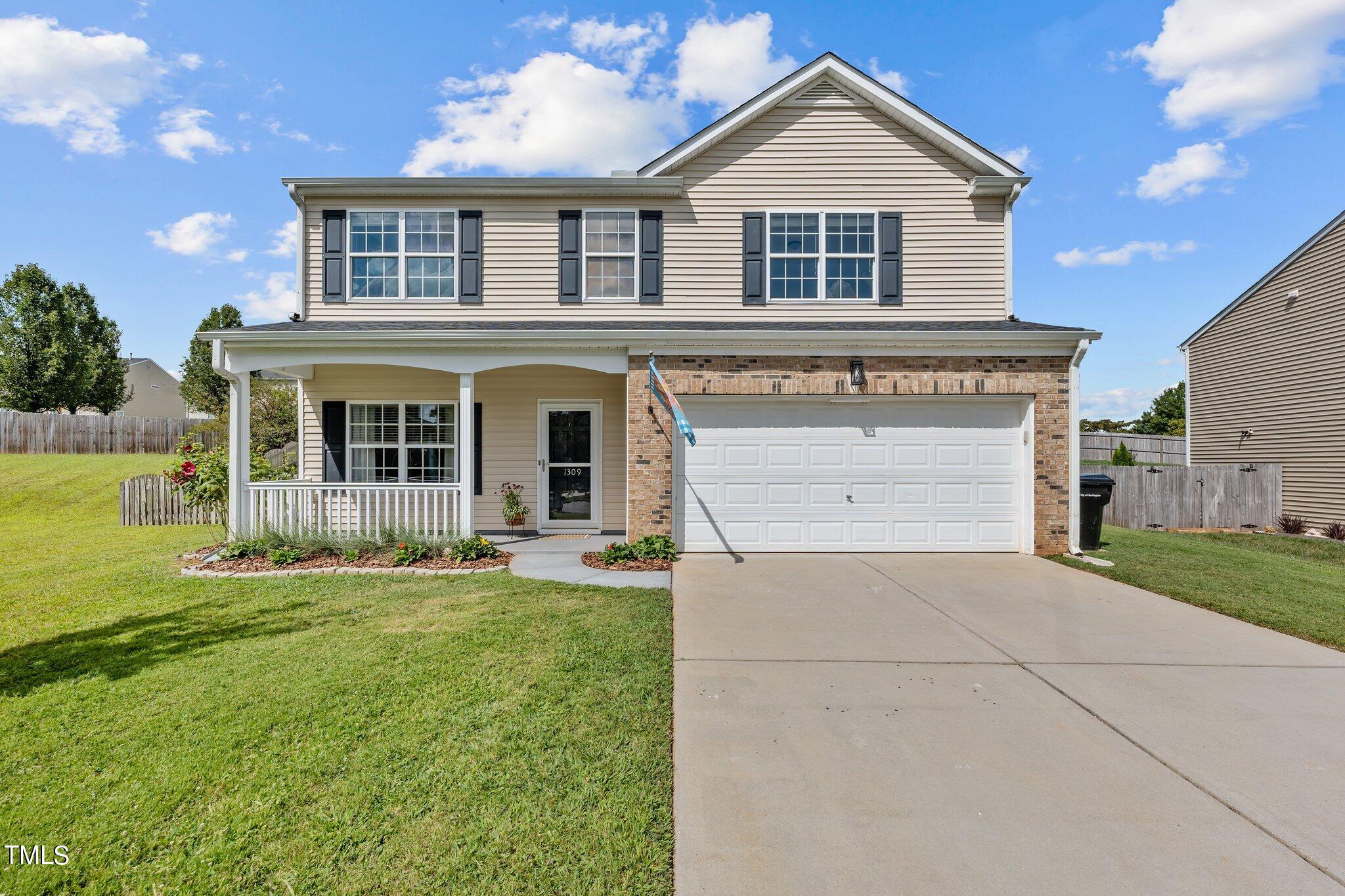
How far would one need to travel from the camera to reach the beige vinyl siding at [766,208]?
10.4 metres

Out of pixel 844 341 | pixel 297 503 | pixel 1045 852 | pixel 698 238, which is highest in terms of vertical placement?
pixel 698 238

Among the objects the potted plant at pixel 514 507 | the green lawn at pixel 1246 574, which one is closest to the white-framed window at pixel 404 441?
the potted plant at pixel 514 507

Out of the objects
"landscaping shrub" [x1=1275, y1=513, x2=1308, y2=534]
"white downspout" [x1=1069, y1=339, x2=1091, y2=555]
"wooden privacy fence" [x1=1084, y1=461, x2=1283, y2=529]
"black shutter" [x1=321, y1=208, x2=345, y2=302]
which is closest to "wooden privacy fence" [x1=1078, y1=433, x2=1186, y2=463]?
"wooden privacy fence" [x1=1084, y1=461, x2=1283, y2=529]

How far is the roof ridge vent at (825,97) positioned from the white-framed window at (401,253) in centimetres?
643

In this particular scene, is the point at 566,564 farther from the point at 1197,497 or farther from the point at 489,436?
the point at 1197,497

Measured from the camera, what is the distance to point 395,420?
34.7 feet

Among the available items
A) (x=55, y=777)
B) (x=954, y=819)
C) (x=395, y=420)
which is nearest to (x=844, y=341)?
(x=954, y=819)

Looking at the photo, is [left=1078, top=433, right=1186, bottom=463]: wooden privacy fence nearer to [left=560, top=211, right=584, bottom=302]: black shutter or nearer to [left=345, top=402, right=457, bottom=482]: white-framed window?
[left=560, top=211, right=584, bottom=302]: black shutter

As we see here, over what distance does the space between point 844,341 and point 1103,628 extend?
15.9 feet

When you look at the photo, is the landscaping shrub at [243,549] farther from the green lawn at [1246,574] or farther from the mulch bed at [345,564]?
the green lawn at [1246,574]

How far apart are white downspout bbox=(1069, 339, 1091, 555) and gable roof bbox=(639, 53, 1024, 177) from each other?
Result: 12.4ft

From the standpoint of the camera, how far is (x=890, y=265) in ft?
33.8

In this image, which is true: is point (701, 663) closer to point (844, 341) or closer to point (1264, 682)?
point (1264, 682)

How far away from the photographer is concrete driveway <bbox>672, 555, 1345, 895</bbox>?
8.14 ft
